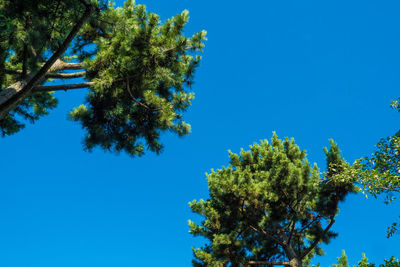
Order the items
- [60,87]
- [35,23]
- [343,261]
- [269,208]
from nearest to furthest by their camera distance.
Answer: [35,23], [60,87], [269,208], [343,261]

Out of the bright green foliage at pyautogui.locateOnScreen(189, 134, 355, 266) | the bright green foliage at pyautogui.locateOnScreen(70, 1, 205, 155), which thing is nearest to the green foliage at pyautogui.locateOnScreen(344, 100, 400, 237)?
the bright green foliage at pyautogui.locateOnScreen(189, 134, 355, 266)

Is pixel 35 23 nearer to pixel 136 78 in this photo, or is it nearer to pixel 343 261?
pixel 136 78

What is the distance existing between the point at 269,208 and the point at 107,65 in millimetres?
8030

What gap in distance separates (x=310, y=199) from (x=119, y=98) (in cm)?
830

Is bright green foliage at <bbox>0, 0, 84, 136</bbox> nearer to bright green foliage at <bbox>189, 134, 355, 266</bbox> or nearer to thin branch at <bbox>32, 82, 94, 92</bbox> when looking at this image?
thin branch at <bbox>32, 82, 94, 92</bbox>

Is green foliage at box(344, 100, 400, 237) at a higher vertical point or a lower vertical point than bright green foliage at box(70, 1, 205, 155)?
lower

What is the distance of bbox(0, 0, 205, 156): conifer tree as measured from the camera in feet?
19.5

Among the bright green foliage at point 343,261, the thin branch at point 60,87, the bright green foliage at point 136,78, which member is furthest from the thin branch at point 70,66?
the bright green foliage at point 343,261

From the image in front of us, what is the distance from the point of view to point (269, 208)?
9.91 m

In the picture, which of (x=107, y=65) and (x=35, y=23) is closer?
(x=35, y=23)

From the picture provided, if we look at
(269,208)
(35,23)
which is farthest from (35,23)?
(269,208)

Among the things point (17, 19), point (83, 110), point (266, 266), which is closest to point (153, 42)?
point (17, 19)

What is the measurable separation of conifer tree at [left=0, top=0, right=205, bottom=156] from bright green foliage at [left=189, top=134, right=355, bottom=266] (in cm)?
340

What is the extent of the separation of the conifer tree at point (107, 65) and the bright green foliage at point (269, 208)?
11.1 ft
